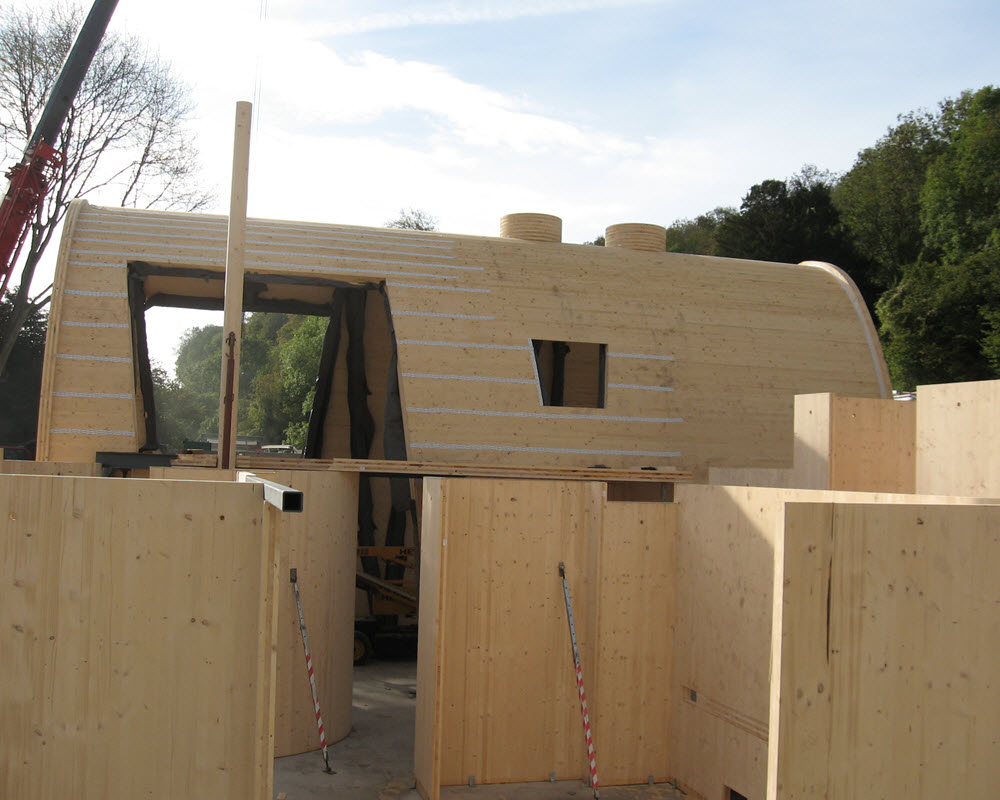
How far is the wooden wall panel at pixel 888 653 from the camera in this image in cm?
526

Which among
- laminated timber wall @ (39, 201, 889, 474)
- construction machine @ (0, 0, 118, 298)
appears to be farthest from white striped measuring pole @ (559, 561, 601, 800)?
construction machine @ (0, 0, 118, 298)

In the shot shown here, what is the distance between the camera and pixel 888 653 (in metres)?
5.45

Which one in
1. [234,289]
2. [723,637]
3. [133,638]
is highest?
[234,289]

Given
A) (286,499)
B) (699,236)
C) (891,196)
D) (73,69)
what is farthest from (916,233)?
(286,499)

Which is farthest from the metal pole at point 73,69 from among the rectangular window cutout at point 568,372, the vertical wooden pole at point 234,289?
the rectangular window cutout at point 568,372

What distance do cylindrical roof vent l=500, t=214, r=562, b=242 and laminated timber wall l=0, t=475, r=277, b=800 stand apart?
12093 mm

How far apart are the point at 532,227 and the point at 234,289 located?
6.68 meters

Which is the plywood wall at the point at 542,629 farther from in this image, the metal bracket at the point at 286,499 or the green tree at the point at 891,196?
the green tree at the point at 891,196

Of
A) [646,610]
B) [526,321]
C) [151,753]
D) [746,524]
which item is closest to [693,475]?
[526,321]

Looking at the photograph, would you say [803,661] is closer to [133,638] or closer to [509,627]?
[133,638]

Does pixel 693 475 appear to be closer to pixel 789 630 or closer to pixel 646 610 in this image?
pixel 646 610

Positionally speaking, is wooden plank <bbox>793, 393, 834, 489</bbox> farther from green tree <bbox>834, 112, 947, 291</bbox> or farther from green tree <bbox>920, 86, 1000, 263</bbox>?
green tree <bbox>834, 112, 947, 291</bbox>

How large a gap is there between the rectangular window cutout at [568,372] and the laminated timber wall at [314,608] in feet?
28.9

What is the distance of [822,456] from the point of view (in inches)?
412
